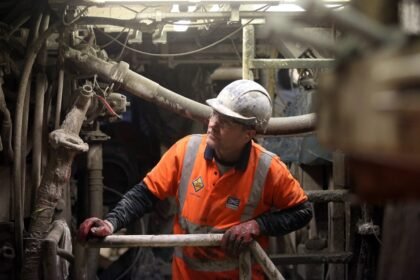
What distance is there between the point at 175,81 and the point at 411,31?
6560 mm

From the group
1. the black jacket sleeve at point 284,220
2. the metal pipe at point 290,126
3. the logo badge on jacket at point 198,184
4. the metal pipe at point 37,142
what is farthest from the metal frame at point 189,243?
the metal pipe at point 290,126

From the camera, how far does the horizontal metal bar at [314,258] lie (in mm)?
4684

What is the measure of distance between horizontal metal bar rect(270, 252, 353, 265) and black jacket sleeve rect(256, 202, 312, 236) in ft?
2.55

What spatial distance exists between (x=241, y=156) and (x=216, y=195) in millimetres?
282

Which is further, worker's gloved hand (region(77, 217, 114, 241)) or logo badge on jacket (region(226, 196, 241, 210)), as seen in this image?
logo badge on jacket (region(226, 196, 241, 210))

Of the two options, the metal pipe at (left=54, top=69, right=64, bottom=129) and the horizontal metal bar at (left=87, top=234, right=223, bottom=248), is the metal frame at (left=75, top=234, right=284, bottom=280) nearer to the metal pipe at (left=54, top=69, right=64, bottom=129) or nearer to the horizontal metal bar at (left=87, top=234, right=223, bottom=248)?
the horizontal metal bar at (left=87, top=234, right=223, bottom=248)

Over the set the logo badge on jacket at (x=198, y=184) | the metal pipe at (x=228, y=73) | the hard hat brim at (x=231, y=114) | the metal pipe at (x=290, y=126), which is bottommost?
the logo badge on jacket at (x=198, y=184)

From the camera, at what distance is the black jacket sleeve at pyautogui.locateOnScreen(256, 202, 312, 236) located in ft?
12.6

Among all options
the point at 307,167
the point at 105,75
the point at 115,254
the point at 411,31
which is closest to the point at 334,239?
the point at 307,167

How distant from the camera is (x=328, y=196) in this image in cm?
482

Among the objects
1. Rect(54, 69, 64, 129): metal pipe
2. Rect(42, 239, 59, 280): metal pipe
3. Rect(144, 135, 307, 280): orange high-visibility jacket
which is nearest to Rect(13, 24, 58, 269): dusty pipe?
Rect(54, 69, 64, 129): metal pipe

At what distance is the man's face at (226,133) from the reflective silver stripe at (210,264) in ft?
2.19

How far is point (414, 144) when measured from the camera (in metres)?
1.28

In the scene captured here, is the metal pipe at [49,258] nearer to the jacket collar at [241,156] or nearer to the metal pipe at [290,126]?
the jacket collar at [241,156]
